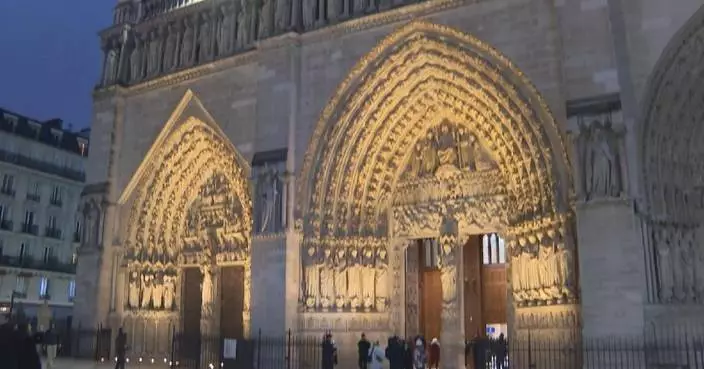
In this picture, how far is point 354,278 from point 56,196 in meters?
18.5

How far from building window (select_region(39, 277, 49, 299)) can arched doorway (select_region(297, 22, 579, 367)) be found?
17408 millimetres

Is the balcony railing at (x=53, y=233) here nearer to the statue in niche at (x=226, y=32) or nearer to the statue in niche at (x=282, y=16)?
the statue in niche at (x=226, y=32)

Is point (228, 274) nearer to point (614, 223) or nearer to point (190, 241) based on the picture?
point (190, 241)

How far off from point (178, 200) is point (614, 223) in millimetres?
10049

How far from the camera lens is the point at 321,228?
522 inches

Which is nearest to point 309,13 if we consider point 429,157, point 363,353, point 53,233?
point 429,157

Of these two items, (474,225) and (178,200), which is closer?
(474,225)

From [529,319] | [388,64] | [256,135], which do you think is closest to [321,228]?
[256,135]

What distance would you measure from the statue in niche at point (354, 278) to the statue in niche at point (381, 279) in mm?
335

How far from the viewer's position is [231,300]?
1527cm

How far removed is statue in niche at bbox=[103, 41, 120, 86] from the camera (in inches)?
675

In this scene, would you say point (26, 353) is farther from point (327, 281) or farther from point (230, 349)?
point (327, 281)

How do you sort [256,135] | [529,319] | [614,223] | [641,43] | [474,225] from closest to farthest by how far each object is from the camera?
1. [614,223]
2. [641,43]
3. [529,319]
4. [474,225]
5. [256,135]

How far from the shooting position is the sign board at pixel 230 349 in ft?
41.9
